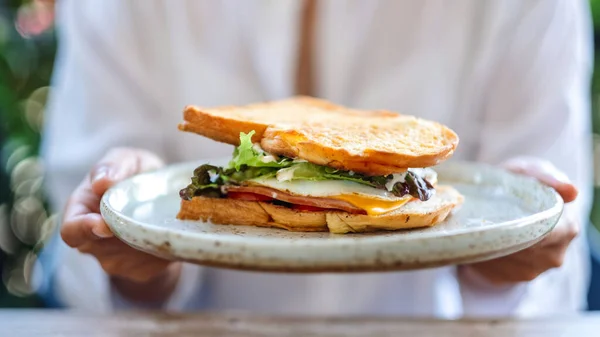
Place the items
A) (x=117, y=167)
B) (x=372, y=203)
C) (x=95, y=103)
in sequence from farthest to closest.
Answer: (x=95, y=103) < (x=117, y=167) < (x=372, y=203)

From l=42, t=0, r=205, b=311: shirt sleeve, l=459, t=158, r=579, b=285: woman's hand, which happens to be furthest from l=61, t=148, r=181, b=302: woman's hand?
l=459, t=158, r=579, b=285: woman's hand

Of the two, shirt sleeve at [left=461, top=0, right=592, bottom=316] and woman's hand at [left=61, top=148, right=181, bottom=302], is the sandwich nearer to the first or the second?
woman's hand at [left=61, top=148, right=181, bottom=302]

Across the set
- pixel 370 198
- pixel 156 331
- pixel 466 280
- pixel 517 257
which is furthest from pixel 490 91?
pixel 156 331

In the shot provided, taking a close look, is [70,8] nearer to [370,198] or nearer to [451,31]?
[451,31]

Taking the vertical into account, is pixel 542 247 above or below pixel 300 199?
below

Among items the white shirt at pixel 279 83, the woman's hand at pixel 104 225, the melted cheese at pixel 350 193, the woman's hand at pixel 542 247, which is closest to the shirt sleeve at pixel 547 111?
the white shirt at pixel 279 83

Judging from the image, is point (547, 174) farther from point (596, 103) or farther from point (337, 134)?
point (596, 103)

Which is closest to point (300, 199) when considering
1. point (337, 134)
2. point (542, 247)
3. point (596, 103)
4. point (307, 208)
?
point (307, 208)

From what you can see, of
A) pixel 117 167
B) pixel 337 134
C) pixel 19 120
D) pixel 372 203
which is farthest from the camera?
pixel 19 120
